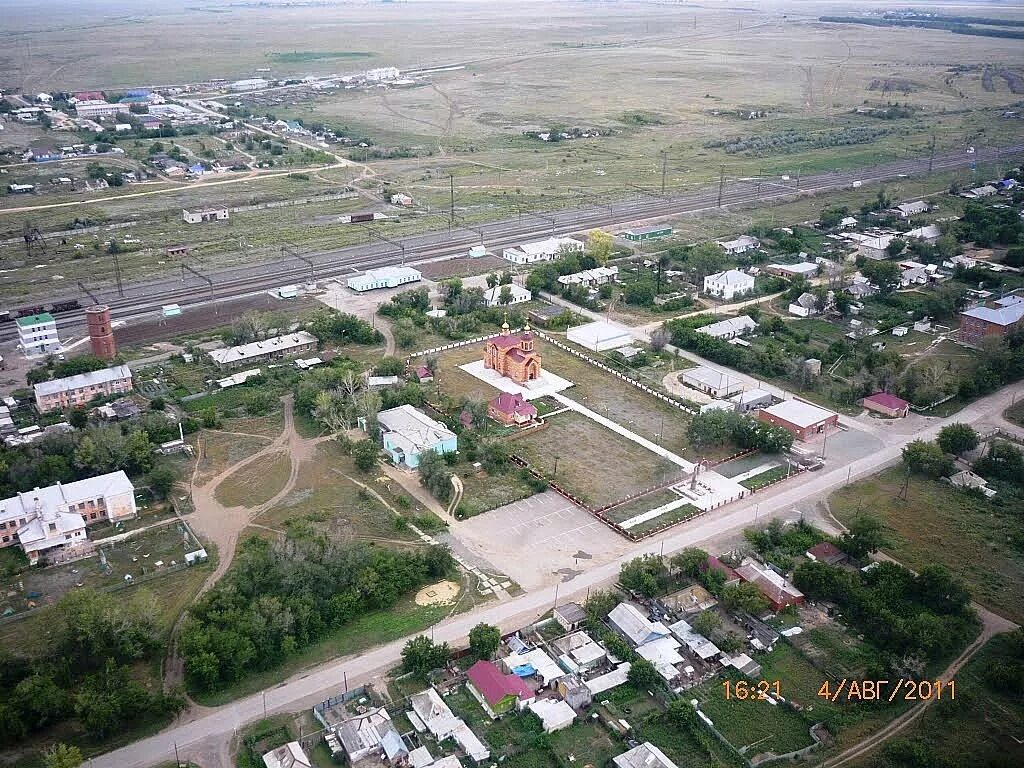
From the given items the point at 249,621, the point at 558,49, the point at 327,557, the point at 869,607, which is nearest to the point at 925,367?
the point at 869,607

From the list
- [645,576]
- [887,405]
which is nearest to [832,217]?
[887,405]

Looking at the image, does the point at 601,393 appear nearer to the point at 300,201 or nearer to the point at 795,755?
the point at 795,755

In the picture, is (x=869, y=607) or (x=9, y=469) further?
(x=9, y=469)

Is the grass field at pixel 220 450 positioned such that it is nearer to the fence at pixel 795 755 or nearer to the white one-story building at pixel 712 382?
the white one-story building at pixel 712 382

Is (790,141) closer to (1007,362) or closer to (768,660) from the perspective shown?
(1007,362)

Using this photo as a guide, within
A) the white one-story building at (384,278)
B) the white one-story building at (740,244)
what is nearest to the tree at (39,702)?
the white one-story building at (384,278)

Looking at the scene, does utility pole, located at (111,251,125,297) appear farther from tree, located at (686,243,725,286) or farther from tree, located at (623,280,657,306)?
tree, located at (686,243,725,286)
